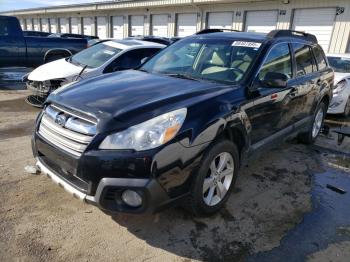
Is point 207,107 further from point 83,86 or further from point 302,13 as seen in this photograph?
point 302,13

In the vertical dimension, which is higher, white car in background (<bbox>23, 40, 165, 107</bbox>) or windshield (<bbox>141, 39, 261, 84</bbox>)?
windshield (<bbox>141, 39, 261, 84</bbox>)

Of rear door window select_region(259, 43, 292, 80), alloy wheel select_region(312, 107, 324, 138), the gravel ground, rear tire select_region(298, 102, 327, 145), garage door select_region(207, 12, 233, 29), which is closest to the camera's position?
the gravel ground

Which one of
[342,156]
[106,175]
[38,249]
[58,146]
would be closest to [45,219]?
[38,249]

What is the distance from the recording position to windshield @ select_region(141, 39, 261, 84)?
3.64 metres

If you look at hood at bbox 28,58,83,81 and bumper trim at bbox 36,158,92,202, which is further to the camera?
hood at bbox 28,58,83,81

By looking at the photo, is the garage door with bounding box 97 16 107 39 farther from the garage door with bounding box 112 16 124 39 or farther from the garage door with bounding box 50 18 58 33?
the garage door with bounding box 50 18 58 33

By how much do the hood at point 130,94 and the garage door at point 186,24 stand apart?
58.8 feet

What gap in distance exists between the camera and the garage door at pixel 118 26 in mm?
27484

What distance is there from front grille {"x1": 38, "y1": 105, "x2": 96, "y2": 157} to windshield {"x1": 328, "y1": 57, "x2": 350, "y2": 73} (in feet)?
24.6

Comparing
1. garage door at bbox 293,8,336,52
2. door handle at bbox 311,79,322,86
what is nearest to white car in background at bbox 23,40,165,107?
door handle at bbox 311,79,322,86

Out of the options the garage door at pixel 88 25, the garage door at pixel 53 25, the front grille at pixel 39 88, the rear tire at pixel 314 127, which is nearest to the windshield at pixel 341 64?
the rear tire at pixel 314 127

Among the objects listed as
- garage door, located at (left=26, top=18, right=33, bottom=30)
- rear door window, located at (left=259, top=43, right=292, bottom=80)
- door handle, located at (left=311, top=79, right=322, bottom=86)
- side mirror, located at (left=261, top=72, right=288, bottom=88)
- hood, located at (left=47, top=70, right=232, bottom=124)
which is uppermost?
rear door window, located at (left=259, top=43, right=292, bottom=80)

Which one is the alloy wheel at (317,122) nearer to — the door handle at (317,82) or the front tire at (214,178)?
the door handle at (317,82)

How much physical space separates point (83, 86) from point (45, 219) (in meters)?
1.33
